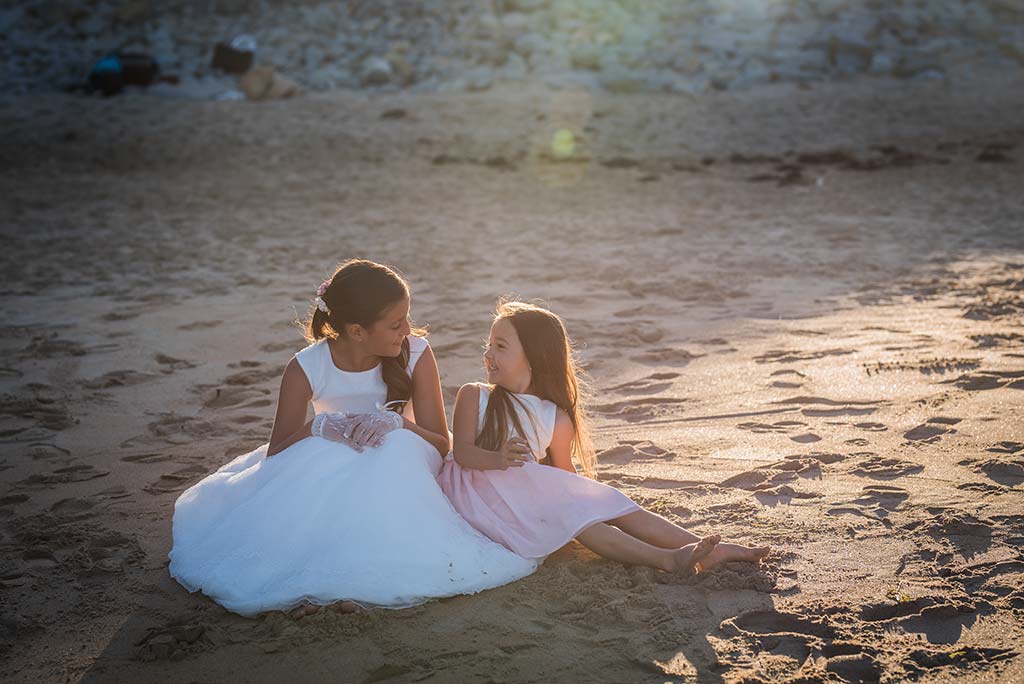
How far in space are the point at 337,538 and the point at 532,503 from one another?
0.64m

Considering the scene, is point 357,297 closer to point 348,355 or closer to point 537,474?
point 348,355

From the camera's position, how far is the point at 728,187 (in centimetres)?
1142

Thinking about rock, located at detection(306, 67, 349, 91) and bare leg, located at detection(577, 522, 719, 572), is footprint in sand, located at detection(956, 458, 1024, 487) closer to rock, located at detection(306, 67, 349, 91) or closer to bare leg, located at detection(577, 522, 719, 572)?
bare leg, located at detection(577, 522, 719, 572)

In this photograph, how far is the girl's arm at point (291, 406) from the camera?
3.49 meters

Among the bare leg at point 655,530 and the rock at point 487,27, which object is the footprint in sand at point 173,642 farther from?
the rock at point 487,27

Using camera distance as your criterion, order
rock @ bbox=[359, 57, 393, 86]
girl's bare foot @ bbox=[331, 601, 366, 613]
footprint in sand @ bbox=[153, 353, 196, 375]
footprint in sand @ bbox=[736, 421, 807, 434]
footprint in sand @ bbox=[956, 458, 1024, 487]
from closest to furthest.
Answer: girl's bare foot @ bbox=[331, 601, 366, 613] < footprint in sand @ bbox=[956, 458, 1024, 487] < footprint in sand @ bbox=[736, 421, 807, 434] < footprint in sand @ bbox=[153, 353, 196, 375] < rock @ bbox=[359, 57, 393, 86]

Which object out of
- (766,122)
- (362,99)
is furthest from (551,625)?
(362,99)

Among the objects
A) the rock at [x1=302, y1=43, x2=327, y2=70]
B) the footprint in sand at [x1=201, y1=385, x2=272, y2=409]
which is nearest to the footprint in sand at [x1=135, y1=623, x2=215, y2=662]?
the footprint in sand at [x1=201, y1=385, x2=272, y2=409]

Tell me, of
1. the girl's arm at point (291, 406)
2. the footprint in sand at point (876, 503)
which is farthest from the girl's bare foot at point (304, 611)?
the footprint in sand at point (876, 503)

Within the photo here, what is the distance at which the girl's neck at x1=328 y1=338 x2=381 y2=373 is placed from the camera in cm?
360

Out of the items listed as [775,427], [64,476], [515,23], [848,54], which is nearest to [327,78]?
[515,23]

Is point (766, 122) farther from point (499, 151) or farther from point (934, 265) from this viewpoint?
point (934, 265)

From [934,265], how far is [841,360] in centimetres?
272

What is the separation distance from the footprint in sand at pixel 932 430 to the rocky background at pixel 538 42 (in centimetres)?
1149
